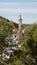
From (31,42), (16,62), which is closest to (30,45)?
(31,42)

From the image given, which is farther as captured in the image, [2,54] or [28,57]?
[2,54]

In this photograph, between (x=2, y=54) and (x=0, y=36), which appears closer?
(x=0, y=36)

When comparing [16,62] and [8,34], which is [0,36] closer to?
[8,34]

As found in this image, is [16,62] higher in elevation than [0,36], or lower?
lower

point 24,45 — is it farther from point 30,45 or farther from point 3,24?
point 3,24

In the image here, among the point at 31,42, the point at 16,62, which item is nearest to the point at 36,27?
the point at 31,42
